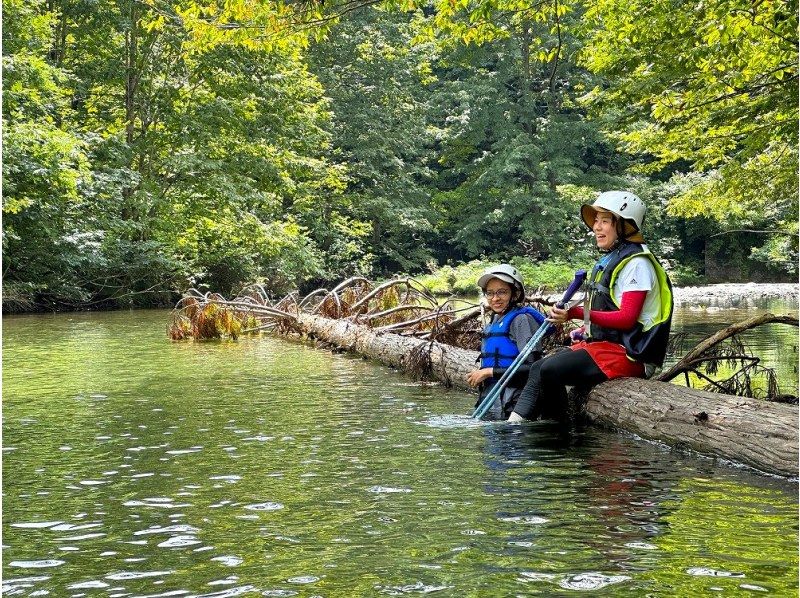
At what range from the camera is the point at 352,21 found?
43.7m

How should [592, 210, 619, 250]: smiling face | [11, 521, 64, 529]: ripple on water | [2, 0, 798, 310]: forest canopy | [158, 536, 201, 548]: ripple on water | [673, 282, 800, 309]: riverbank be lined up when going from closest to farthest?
[158, 536, 201, 548]: ripple on water
[11, 521, 64, 529]: ripple on water
[592, 210, 619, 250]: smiling face
[2, 0, 798, 310]: forest canopy
[673, 282, 800, 309]: riverbank

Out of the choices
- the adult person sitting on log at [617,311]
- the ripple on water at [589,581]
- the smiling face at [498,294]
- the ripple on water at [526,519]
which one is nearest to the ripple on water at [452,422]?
the adult person sitting on log at [617,311]

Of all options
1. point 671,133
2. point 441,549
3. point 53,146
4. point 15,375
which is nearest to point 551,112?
point 53,146

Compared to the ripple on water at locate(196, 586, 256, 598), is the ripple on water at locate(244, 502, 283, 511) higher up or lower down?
higher up

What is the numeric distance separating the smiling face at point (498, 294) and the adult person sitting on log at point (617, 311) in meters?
0.72

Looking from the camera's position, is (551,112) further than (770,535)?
Yes

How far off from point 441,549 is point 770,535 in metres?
1.38

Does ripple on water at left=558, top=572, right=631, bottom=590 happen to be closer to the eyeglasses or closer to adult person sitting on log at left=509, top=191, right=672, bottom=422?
adult person sitting on log at left=509, top=191, right=672, bottom=422

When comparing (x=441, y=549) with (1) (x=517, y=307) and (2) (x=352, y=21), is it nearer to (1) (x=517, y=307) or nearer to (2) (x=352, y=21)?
(1) (x=517, y=307)

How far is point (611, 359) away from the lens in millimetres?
7176

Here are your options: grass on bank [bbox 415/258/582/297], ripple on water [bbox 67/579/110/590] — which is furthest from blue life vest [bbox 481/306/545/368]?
grass on bank [bbox 415/258/582/297]

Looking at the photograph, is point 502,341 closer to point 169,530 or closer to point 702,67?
point 169,530

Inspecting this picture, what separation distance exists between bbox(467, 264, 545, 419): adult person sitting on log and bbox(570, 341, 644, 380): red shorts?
2.26 ft

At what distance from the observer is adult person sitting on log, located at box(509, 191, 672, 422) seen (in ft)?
22.6
